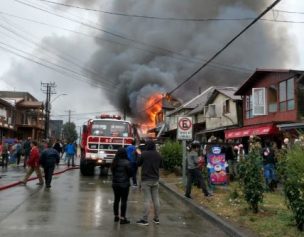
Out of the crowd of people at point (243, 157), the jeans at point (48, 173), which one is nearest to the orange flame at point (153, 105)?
the crowd of people at point (243, 157)

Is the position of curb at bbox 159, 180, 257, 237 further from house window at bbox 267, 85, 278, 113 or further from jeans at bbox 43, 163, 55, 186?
house window at bbox 267, 85, 278, 113

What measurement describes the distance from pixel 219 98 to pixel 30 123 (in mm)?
41502

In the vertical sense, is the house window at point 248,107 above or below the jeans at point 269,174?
above

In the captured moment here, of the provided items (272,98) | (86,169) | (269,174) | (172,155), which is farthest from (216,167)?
(272,98)

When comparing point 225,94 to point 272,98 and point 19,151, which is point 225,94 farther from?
point 19,151

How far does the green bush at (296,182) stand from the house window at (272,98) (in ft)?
69.5

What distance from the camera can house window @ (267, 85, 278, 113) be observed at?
29.1m

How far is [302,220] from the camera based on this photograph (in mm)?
7887

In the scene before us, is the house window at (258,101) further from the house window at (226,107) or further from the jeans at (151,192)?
the jeans at (151,192)

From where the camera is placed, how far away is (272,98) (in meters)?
29.8

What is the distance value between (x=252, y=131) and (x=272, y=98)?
10.7ft

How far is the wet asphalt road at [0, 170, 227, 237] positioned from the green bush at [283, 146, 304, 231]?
5.35 ft

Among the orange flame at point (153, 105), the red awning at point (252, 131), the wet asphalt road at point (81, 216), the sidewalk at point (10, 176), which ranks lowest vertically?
the wet asphalt road at point (81, 216)

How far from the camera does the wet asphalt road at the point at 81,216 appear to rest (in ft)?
29.3
